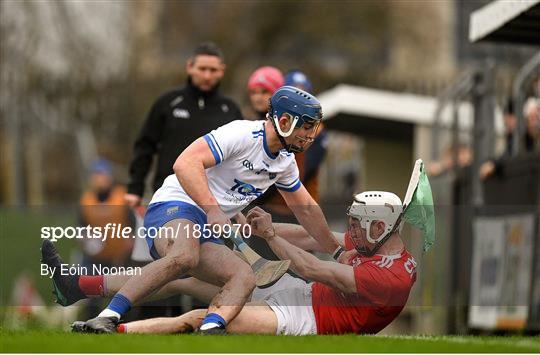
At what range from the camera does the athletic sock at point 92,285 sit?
32.3 ft

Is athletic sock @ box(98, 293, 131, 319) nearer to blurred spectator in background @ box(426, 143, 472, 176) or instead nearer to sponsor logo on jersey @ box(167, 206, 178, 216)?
sponsor logo on jersey @ box(167, 206, 178, 216)

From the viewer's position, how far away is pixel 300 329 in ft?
32.3

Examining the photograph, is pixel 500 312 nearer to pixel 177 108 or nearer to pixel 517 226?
pixel 517 226

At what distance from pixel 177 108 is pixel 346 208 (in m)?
2.09

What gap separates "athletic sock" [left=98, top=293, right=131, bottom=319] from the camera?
9.60 m

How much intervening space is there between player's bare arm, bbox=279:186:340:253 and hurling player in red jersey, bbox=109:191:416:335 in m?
0.09

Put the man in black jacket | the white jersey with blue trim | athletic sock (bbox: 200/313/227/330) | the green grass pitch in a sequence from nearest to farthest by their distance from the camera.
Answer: the green grass pitch, athletic sock (bbox: 200/313/227/330), the white jersey with blue trim, the man in black jacket

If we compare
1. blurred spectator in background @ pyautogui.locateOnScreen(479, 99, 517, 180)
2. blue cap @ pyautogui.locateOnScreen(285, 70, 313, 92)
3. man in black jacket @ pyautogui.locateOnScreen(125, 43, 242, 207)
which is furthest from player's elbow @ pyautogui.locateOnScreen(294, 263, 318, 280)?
blurred spectator in background @ pyautogui.locateOnScreen(479, 99, 517, 180)

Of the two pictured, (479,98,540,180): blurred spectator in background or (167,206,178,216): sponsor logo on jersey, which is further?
(479,98,540,180): blurred spectator in background

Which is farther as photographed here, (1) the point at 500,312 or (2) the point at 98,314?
(1) the point at 500,312

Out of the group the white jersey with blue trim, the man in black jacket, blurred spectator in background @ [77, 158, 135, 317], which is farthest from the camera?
the man in black jacket

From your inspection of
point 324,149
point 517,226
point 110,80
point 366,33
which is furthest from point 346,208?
point 366,33

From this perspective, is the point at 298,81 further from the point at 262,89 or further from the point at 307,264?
the point at 307,264

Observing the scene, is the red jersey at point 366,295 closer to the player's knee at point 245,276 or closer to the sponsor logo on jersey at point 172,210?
the player's knee at point 245,276
